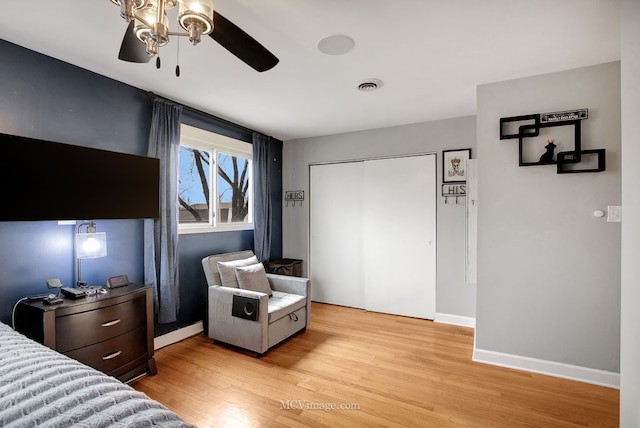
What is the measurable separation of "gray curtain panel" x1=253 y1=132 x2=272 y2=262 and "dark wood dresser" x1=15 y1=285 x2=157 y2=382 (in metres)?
1.78

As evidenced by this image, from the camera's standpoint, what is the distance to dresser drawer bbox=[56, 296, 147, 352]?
6.34 ft

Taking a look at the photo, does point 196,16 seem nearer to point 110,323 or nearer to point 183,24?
point 183,24

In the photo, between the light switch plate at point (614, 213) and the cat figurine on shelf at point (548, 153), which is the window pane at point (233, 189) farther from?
the light switch plate at point (614, 213)

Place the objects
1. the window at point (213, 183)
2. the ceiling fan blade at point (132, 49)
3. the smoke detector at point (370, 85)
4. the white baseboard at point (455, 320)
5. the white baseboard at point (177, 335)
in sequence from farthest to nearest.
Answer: the white baseboard at point (455, 320) < the window at point (213, 183) < the white baseboard at point (177, 335) < the smoke detector at point (370, 85) < the ceiling fan blade at point (132, 49)

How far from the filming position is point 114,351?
2199 millimetres

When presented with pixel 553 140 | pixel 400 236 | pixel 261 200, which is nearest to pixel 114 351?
pixel 261 200

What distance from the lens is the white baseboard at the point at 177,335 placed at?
2.94 metres

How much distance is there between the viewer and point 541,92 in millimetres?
2516

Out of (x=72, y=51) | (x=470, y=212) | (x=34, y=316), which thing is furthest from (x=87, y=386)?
(x=470, y=212)

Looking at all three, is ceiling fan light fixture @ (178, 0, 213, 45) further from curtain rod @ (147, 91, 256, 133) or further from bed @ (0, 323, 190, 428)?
curtain rod @ (147, 91, 256, 133)

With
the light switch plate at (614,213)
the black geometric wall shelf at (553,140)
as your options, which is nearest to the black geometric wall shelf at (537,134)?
the black geometric wall shelf at (553,140)

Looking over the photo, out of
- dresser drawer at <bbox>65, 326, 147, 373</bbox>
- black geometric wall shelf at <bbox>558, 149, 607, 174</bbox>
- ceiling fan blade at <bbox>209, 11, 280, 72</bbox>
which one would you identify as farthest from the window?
black geometric wall shelf at <bbox>558, 149, 607, 174</bbox>

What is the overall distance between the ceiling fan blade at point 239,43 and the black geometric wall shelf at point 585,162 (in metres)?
2.32

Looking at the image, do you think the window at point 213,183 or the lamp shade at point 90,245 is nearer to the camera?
the lamp shade at point 90,245
